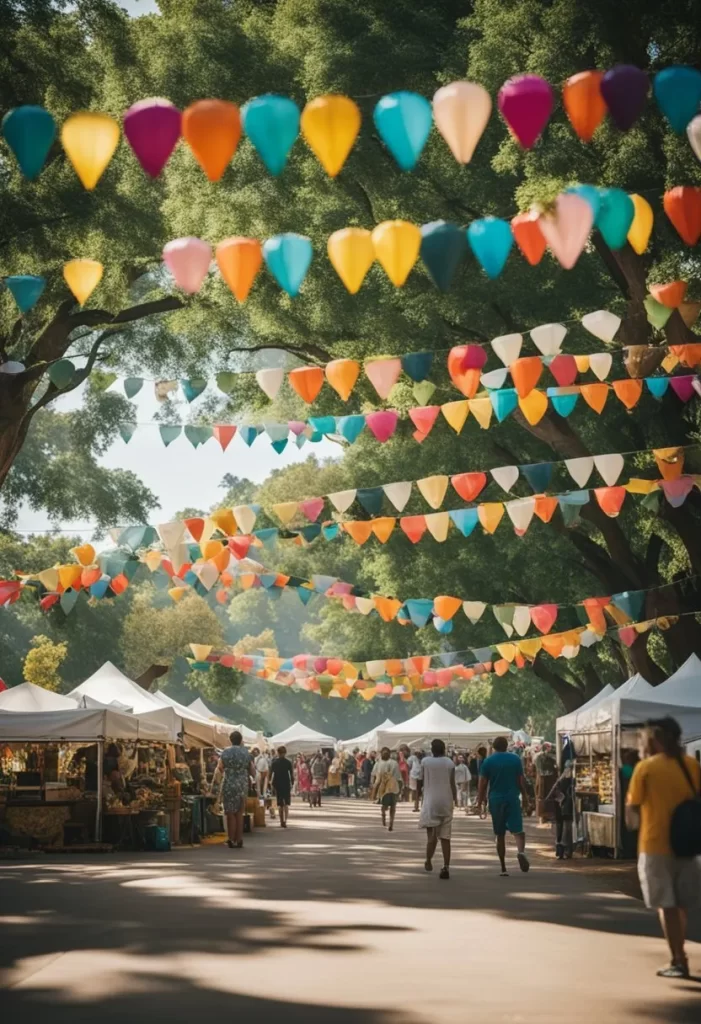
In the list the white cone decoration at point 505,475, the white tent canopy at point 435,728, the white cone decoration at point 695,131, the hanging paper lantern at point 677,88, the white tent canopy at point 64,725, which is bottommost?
the white tent canopy at point 64,725

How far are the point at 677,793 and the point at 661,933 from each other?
8.69 feet

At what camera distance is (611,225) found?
11.1 metres

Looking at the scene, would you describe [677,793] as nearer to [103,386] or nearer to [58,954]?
[58,954]

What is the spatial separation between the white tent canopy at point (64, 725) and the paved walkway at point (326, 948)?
334cm

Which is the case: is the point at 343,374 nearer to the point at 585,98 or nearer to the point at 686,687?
the point at 585,98

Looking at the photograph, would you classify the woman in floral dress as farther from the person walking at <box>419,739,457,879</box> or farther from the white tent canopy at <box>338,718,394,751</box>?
the white tent canopy at <box>338,718,394,751</box>

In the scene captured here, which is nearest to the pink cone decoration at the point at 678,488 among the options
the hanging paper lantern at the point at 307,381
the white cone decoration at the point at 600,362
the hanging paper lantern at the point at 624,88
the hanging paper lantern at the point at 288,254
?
the white cone decoration at the point at 600,362

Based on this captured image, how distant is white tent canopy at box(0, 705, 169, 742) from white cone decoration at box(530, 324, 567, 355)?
860cm

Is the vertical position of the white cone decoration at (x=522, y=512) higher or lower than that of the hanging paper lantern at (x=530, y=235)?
lower

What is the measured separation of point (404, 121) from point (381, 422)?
9126 mm

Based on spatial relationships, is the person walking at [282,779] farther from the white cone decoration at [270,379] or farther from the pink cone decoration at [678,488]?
the white cone decoration at [270,379]

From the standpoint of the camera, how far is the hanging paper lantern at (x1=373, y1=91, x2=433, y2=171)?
908 centimetres

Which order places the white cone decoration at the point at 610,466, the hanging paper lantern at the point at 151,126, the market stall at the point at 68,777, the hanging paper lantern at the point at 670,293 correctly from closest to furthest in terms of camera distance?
the hanging paper lantern at the point at 151,126
the hanging paper lantern at the point at 670,293
the white cone decoration at the point at 610,466
the market stall at the point at 68,777

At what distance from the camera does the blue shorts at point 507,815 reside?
50.3 feet
